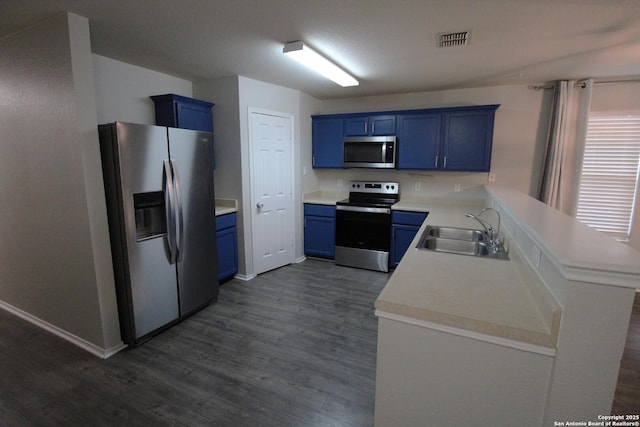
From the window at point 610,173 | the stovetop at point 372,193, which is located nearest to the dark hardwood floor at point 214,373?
the stovetop at point 372,193

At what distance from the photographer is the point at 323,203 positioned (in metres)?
4.46

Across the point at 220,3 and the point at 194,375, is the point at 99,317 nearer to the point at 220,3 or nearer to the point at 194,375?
the point at 194,375

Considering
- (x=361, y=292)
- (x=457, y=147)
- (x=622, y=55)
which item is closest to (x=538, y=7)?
(x=622, y=55)

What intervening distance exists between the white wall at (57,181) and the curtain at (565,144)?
15.0 feet

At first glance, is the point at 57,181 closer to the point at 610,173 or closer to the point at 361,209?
the point at 361,209

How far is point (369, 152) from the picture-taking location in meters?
4.37

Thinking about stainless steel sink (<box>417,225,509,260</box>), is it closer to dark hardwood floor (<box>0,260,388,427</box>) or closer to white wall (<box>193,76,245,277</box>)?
dark hardwood floor (<box>0,260,388,427</box>)

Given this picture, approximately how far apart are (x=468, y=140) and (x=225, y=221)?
3167 millimetres

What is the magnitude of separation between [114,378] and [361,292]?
239cm

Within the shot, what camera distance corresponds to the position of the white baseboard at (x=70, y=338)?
2385mm

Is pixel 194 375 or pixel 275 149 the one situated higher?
pixel 275 149

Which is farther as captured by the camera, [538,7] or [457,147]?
[457,147]

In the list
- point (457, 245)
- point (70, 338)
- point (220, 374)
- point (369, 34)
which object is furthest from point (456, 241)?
point (70, 338)

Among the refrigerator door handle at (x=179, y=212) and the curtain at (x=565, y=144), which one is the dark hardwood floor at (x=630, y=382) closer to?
the curtain at (x=565, y=144)
